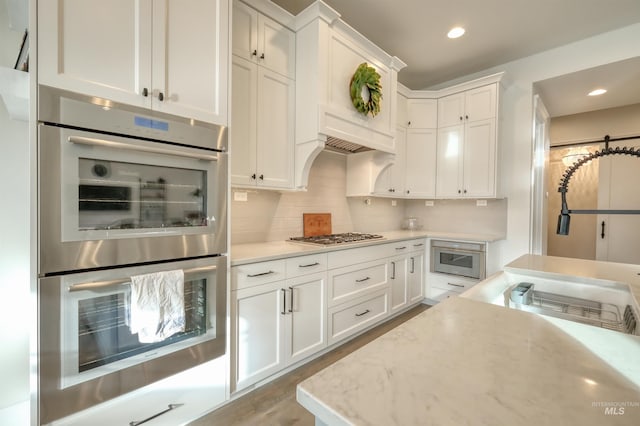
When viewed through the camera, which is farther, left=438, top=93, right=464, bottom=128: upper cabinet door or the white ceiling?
left=438, top=93, right=464, bottom=128: upper cabinet door

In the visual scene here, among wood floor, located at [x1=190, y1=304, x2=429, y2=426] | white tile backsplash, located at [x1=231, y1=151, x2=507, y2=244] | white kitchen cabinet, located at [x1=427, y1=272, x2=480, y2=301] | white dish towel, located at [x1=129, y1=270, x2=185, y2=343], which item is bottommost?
wood floor, located at [x1=190, y1=304, x2=429, y2=426]

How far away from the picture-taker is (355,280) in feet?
8.20

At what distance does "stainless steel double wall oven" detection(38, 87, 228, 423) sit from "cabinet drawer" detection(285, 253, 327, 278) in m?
0.52

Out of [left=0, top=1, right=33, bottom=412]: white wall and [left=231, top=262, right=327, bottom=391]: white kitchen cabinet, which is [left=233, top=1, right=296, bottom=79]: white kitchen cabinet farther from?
[left=231, top=262, right=327, bottom=391]: white kitchen cabinet

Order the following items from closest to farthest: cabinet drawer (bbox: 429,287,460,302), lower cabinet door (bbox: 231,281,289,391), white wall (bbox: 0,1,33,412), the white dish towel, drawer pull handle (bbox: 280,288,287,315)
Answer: the white dish towel, white wall (bbox: 0,1,33,412), lower cabinet door (bbox: 231,281,289,391), drawer pull handle (bbox: 280,288,287,315), cabinet drawer (bbox: 429,287,460,302)

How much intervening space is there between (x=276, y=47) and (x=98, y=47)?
4.33 ft

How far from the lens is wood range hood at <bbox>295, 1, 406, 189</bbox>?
7.13 feet

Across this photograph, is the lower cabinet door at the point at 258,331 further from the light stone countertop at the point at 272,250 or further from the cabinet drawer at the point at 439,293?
the cabinet drawer at the point at 439,293

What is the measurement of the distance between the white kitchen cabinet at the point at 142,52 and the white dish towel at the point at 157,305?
2.74 feet

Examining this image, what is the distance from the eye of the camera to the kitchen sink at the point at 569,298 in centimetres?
119

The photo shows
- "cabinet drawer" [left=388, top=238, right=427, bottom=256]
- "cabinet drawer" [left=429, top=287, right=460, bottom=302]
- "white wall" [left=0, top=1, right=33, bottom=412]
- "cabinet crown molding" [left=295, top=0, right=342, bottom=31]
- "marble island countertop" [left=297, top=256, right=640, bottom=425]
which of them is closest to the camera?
"marble island countertop" [left=297, top=256, right=640, bottom=425]

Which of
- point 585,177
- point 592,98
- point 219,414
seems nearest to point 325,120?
point 219,414

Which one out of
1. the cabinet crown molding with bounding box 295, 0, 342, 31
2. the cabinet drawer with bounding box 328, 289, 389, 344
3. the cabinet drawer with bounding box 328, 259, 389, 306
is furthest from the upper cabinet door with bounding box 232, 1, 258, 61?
the cabinet drawer with bounding box 328, 289, 389, 344

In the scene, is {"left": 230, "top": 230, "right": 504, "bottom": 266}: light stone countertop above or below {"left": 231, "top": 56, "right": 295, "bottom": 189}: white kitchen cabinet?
below
